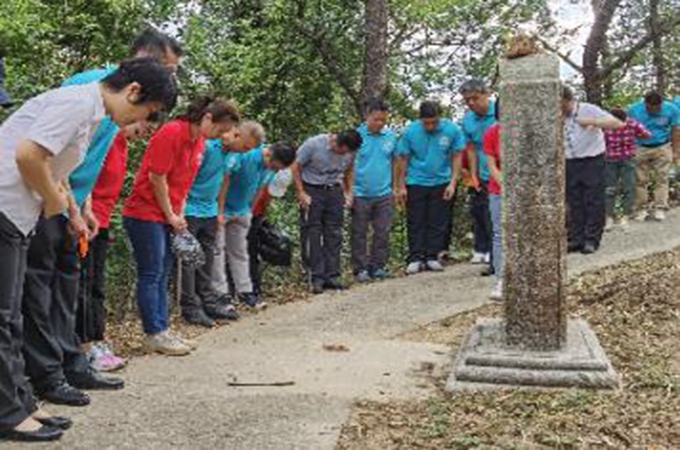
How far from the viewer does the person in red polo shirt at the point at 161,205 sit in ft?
18.5

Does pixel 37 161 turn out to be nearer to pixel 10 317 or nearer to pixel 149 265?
pixel 10 317

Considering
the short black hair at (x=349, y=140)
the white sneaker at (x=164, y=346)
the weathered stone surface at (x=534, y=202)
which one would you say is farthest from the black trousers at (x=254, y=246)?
the weathered stone surface at (x=534, y=202)

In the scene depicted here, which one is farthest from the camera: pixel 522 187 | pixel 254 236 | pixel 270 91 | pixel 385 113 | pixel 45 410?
pixel 270 91

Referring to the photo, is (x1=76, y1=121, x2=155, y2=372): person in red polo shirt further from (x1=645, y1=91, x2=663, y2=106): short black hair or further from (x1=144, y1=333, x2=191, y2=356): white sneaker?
(x1=645, y1=91, x2=663, y2=106): short black hair

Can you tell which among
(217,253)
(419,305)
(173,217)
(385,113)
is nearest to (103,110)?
(173,217)

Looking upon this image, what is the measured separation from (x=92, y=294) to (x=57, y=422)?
1.29 metres

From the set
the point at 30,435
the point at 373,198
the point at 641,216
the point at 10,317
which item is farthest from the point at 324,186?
the point at 641,216

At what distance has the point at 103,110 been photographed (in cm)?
382

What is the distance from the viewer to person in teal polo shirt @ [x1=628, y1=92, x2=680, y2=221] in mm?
11664

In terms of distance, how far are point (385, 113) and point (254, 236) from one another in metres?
1.96

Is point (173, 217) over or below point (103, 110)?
below

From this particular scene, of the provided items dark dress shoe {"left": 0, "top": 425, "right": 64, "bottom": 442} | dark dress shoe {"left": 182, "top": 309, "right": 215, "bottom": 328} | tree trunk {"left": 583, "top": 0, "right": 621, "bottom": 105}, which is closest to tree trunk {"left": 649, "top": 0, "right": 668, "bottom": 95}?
tree trunk {"left": 583, "top": 0, "right": 621, "bottom": 105}

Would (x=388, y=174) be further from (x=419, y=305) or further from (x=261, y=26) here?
(x=261, y=26)

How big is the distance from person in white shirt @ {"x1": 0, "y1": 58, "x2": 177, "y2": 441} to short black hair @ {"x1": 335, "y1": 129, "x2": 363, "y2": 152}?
14.7 ft
